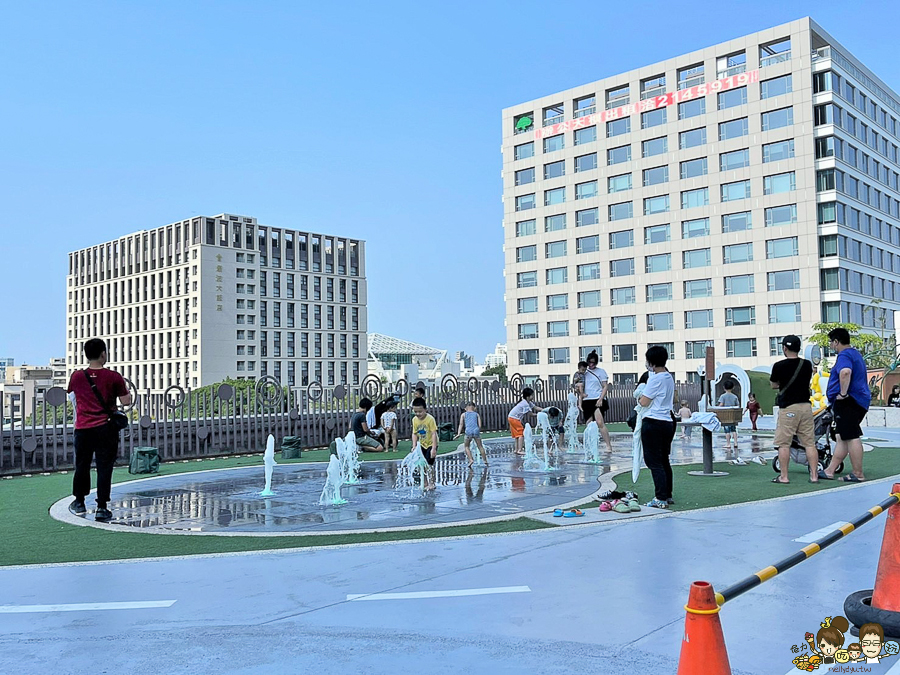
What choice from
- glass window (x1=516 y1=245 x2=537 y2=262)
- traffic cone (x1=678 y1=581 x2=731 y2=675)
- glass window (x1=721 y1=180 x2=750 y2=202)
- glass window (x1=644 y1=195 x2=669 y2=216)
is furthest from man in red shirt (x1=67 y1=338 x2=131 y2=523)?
glass window (x1=516 y1=245 x2=537 y2=262)

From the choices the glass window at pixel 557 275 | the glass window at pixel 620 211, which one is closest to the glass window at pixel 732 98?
the glass window at pixel 620 211

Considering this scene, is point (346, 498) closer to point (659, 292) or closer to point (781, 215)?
point (781, 215)

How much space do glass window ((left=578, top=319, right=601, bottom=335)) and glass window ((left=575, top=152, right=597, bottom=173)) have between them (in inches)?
585

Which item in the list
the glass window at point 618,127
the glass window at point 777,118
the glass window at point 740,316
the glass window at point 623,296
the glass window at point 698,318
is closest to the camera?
the glass window at point 777,118

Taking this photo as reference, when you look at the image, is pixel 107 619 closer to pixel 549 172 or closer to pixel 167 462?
pixel 167 462

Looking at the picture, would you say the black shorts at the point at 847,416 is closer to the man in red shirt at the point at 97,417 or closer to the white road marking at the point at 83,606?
the white road marking at the point at 83,606

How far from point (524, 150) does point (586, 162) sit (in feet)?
25.8

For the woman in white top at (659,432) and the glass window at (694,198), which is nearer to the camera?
the woman in white top at (659,432)

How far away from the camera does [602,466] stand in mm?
14578

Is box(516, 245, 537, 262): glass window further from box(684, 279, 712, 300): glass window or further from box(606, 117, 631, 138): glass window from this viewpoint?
Answer: box(684, 279, 712, 300): glass window

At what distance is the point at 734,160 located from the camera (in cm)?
6694

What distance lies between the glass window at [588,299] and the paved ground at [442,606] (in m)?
69.5

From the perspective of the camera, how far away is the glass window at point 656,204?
71.4m

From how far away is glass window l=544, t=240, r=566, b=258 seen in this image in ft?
259
